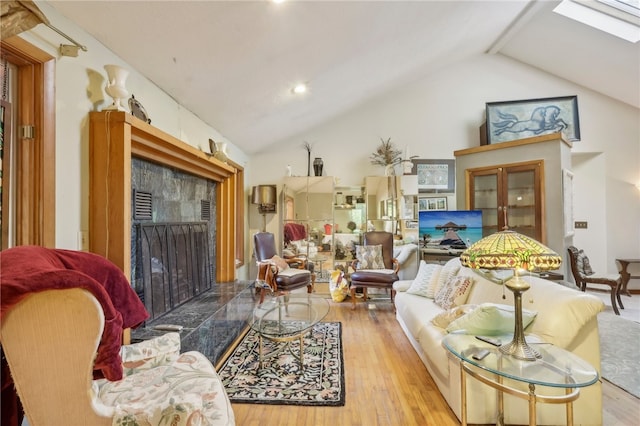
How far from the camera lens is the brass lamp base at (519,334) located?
4.52 ft

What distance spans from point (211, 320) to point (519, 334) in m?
2.15

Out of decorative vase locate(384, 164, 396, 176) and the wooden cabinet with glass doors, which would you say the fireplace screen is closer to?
decorative vase locate(384, 164, 396, 176)

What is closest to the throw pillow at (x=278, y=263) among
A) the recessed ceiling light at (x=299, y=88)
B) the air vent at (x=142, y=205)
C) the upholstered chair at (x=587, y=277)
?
the air vent at (x=142, y=205)

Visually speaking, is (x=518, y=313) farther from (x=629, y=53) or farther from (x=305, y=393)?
(x=629, y=53)

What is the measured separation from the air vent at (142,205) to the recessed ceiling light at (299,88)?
6.30ft

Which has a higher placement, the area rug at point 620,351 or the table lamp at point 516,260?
the table lamp at point 516,260

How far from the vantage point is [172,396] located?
109cm

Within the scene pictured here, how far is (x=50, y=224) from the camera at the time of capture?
1376 mm

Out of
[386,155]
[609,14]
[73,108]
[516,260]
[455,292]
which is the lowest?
[455,292]

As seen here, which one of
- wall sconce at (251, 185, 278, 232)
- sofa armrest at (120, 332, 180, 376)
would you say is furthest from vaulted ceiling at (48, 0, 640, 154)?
sofa armrest at (120, 332, 180, 376)

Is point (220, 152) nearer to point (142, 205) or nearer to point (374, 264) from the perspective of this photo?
point (142, 205)

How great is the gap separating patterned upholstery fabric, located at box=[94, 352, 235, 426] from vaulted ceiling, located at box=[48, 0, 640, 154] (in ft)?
6.24

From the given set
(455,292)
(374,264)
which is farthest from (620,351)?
(374,264)

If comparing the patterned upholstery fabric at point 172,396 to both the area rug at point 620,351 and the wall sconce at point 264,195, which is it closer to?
the area rug at point 620,351
